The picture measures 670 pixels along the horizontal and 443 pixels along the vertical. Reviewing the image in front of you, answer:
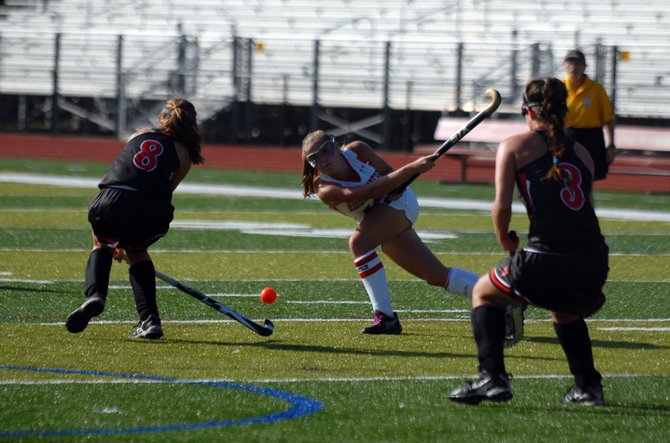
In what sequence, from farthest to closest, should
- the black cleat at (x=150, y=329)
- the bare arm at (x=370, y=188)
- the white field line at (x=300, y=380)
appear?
the black cleat at (x=150, y=329) < the bare arm at (x=370, y=188) < the white field line at (x=300, y=380)

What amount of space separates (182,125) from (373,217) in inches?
48.9

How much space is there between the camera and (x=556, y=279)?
531 centimetres

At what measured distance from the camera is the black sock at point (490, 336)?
536 centimetres

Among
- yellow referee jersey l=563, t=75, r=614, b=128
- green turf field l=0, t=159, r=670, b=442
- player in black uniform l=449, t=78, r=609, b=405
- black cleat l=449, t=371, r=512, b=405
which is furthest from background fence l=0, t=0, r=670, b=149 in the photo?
black cleat l=449, t=371, r=512, b=405

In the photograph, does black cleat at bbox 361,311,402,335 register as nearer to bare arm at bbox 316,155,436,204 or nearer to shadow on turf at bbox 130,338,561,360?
shadow on turf at bbox 130,338,561,360

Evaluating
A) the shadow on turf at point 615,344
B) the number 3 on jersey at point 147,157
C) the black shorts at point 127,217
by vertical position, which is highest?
the number 3 on jersey at point 147,157

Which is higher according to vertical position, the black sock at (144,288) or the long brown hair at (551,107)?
the long brown hair at (551,107)

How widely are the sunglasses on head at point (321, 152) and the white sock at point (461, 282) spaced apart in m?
1.01

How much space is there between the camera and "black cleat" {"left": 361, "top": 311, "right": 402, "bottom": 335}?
7.54m

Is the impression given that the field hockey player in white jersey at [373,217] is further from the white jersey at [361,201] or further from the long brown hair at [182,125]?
the long brown hair at [182,125]

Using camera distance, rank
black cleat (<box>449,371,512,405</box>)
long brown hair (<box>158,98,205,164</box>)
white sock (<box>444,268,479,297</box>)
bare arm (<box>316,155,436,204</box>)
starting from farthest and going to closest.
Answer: white sock (<box>444,268,479,297</box>) → long brown hair (<box>158,98,205,164</box>) → bare arm (<box>316,155,436,204</box>) → black cleat (<box>449,371,512,405</box>)

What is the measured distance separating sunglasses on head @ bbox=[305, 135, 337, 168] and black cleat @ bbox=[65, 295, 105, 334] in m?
1.45

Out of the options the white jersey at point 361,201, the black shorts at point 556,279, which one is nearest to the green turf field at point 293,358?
the black shorts at point 556,279

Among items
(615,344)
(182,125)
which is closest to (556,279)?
(615,344)
